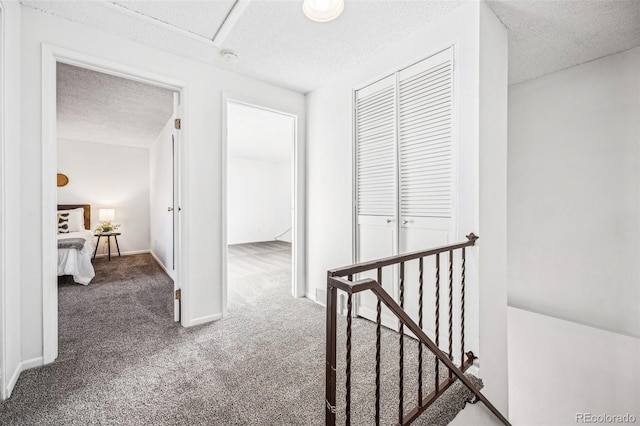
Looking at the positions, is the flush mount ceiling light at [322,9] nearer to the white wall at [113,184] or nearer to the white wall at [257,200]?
the white wall at [113,184]

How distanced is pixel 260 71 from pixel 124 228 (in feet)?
17.5

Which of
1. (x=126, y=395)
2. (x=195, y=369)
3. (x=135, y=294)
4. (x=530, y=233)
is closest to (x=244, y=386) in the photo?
(x=195, y=369)

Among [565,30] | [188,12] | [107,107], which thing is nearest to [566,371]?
[565,30]

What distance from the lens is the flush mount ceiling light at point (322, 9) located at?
5.91 ft

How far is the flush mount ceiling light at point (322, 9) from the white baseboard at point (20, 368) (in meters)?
2.93

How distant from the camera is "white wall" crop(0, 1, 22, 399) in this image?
157 cm

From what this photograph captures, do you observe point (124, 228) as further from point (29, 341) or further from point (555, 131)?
point (555, 131)

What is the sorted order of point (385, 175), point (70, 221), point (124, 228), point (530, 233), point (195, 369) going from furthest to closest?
point (124, 228) < point (70, 221) < point (530, 233) < point (385, 175) < point (195, 369)

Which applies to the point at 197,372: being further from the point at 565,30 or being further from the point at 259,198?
the point at 259,198

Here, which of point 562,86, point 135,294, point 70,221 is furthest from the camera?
point 70,221

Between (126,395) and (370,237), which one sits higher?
(370,237)

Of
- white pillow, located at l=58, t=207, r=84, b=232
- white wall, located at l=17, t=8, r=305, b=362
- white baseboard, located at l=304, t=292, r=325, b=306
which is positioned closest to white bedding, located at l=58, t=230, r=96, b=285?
white pillow, located at l=58, t=207, r=84, b=232

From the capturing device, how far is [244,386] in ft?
5.46

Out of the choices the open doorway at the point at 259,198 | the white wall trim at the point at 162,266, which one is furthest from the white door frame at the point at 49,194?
the open doorway at the point at 259,198
